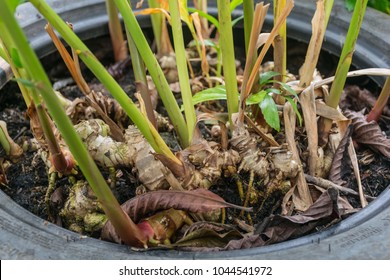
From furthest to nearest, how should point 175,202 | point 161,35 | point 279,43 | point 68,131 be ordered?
1. point 161,35
2. point 279,43
3. point 175,202
4. point 68,131

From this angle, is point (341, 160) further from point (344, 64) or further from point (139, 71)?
point (139, 71)

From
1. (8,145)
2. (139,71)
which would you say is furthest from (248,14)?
A: (8,145)

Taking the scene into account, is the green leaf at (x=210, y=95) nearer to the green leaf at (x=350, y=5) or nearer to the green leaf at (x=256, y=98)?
the green leaf at (x=256, y=98)

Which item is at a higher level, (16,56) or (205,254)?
(16,56)

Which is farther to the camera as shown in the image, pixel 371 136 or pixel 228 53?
pixel 371 136

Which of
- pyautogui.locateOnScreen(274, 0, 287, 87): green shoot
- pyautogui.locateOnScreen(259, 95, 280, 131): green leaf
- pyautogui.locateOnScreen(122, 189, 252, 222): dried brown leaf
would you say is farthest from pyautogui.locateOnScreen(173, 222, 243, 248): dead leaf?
pyautogui.locateOnScreen(274, 0, 287, 87): green shoot

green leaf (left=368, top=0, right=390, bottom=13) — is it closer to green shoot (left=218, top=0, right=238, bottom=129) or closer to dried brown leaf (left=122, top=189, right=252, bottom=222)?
green shoot (left=218, top=0, right=238, bottom=129)
